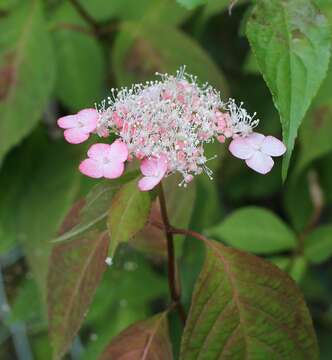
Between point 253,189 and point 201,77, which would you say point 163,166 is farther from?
point 253,189

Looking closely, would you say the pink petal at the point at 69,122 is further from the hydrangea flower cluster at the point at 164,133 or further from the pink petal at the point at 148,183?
→ the pink petal at the point at 148,183

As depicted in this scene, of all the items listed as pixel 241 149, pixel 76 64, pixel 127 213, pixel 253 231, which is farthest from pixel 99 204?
pixel 76 64

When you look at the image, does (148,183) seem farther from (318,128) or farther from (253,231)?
(318,128)

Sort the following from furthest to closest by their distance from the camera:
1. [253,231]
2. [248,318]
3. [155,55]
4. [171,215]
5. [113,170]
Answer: [155,55] < [253,231] < [171,215] < [248,318] < [113,170]

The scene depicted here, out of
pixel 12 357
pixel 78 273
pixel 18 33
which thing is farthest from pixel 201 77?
pixel 12 357

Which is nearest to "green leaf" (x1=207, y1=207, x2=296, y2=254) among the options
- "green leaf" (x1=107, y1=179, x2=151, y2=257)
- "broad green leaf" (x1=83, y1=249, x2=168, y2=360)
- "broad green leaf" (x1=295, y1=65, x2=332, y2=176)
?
"broad green leaf" (x1=295, y1=65, x2=332, y2=176)

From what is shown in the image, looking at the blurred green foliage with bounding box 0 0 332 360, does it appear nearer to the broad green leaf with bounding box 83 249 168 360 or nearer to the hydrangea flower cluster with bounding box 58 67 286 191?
the broad green leaf with bounding box 83 249 168 360
